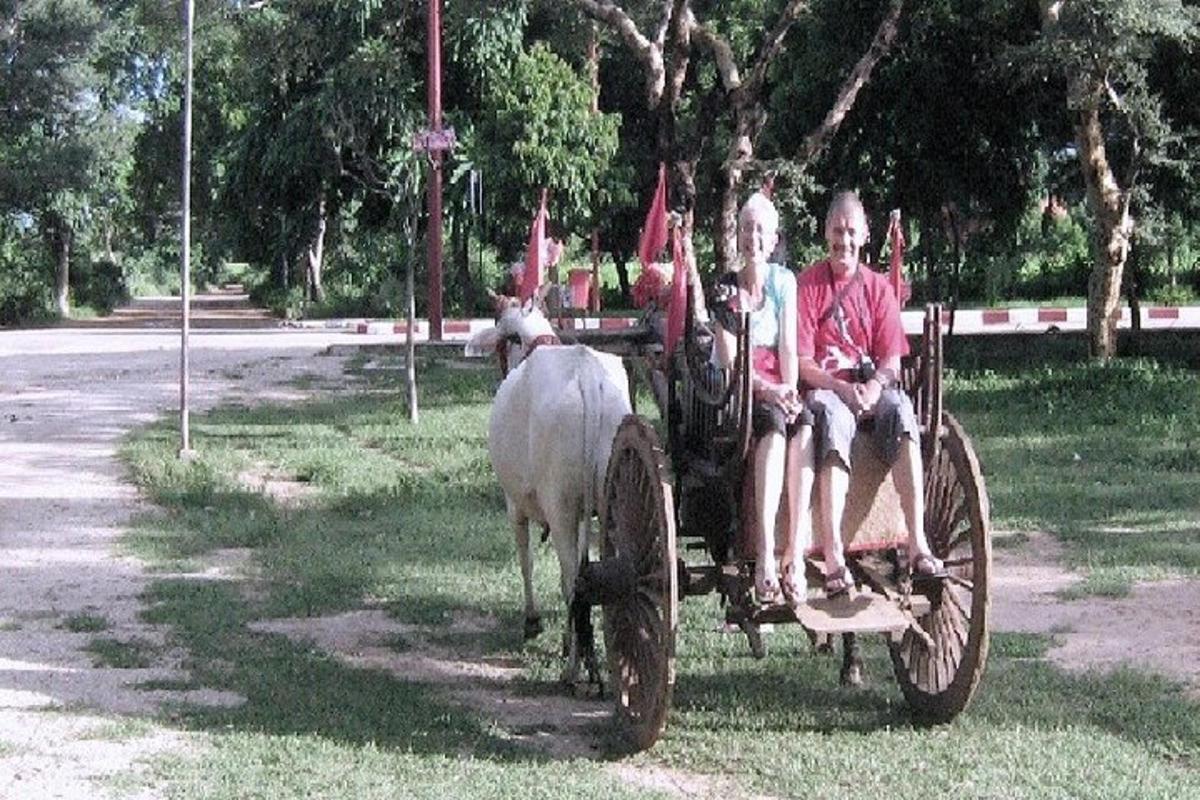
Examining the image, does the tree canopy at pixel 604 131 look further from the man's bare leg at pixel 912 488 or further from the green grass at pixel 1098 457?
the man's bare leg at pixel 912 488

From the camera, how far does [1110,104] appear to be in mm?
20047

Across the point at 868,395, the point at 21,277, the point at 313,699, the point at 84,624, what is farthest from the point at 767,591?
the point at 21,277

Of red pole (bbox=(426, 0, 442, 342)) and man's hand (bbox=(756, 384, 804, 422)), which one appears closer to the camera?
man's hand (bbox=(756, 384, 804, 422))

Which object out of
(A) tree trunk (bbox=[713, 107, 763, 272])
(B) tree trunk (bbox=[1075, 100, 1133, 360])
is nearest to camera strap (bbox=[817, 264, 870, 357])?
(A) tree trunk (bbox=[713, 107, 763, 272])

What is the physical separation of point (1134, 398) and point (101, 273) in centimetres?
3871

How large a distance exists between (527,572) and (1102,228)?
45.2ft

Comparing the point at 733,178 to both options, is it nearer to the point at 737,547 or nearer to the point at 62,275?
the point at 737,547

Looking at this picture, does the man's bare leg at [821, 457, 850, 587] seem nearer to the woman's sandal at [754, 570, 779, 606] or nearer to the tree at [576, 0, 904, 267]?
the woman's sandal at [754, 570, 779, 606]

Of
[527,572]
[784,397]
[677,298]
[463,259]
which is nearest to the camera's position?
[784,397]

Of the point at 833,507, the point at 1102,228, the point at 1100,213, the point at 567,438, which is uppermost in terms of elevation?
the point at 1100,213

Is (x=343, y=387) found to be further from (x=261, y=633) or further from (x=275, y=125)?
(x=275, y=125)

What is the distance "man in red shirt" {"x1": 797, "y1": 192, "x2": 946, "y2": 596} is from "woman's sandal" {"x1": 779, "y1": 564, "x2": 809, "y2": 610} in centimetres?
13

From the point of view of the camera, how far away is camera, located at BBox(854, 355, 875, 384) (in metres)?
6.34

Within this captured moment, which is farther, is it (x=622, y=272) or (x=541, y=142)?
(x=622, y=272)
